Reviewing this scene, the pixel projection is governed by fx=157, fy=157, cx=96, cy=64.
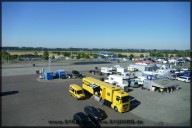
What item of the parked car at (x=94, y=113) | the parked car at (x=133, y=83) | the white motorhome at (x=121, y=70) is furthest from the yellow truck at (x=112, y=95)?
the white motorhome at (x=121, y=70)

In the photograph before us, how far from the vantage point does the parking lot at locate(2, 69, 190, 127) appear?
16219mm

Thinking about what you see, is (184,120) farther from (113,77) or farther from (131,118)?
(113,77)

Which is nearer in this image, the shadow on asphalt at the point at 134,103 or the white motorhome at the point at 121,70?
the shadow on asphalt at the point at 134,103

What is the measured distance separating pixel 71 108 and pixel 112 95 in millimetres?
5324

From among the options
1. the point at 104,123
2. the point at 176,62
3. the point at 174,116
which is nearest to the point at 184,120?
the point at 174,116

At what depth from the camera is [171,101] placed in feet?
75.6

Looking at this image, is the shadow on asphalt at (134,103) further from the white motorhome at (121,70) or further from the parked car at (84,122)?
the white motorhome at (121,70)

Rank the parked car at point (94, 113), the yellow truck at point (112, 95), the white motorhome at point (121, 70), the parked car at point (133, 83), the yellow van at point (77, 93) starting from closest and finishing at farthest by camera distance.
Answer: the parked car at point (94, 113) → the yellow truck at point (112, 95) → the yellow van at point (77, 93) → the parked car at point (133, 83) → the white motorhome at point (121, 70)

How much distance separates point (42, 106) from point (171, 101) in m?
18.1

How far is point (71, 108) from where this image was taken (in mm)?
19406

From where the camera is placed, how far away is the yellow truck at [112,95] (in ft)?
60.1

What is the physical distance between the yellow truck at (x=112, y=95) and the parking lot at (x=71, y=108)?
0.81 meters

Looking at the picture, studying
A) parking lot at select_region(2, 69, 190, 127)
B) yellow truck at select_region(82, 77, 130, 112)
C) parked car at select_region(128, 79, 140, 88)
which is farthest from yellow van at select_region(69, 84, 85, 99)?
parked car at select_region(128, 79, 140, 88)

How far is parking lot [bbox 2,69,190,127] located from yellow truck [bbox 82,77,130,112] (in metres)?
0.81
